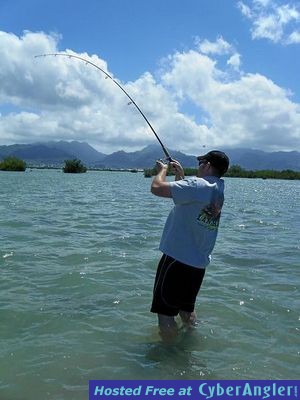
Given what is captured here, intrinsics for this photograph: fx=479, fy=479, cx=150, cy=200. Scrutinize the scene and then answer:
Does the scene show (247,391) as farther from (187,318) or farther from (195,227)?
(187,318)

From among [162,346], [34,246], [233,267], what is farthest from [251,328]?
[34,246]

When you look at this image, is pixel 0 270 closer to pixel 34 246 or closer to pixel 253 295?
pixel 34 246

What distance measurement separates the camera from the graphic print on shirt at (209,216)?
20.2ft

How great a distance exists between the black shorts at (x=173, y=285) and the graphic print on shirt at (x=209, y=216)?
60cm

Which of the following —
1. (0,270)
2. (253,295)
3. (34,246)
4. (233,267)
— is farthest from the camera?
(34,246)

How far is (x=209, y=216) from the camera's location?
245 inches

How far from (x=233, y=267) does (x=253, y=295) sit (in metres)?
2.60

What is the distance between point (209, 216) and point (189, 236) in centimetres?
37

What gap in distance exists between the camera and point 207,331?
749cm

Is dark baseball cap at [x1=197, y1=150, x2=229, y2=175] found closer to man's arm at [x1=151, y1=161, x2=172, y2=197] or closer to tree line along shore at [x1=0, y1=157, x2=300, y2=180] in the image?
man's arm at [x1=151, y1=161, x2=172, y2=197]

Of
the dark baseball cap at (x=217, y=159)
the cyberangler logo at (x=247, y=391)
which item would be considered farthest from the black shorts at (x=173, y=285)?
the cyberangler logo at (x=247, y=391)

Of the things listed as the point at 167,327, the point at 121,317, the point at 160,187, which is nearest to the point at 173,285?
the point at 167,327

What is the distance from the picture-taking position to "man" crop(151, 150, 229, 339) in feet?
20.1

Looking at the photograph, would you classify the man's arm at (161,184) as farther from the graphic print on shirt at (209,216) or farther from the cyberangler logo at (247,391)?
the cyberangler logo at (247,391)
